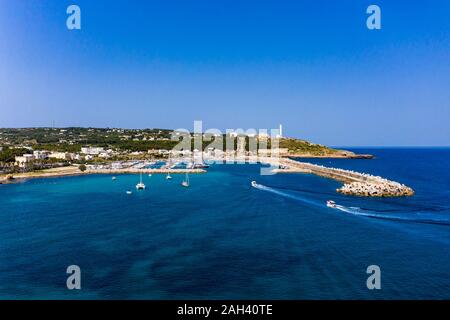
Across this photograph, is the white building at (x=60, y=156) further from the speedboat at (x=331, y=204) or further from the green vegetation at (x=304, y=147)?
the green vegetation at (x=304, y=147)

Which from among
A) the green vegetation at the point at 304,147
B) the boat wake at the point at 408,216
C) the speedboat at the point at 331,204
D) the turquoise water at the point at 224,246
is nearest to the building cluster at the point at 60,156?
the turquoise water at the point at 224,246

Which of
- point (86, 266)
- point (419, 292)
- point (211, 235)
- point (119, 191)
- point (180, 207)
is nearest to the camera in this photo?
point (419, 292)

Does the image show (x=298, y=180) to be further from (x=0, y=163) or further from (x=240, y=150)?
(x=240, y=150)

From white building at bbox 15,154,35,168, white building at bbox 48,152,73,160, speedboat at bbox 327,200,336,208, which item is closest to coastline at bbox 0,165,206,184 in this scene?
white building at bbox 15,154,35,168

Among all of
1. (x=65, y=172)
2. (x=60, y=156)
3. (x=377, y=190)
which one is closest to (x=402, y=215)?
(x=377, y=190)

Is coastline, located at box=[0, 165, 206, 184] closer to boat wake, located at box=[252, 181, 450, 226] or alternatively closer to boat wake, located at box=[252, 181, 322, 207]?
boat wake, located at box=[252, 181, 322, 207]

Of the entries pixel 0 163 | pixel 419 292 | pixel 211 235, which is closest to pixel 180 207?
pixel 211 235

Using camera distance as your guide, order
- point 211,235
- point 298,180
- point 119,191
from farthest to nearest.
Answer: point 298,180, point 119,191, point 211,235

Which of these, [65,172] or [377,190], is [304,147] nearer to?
[65,172]
